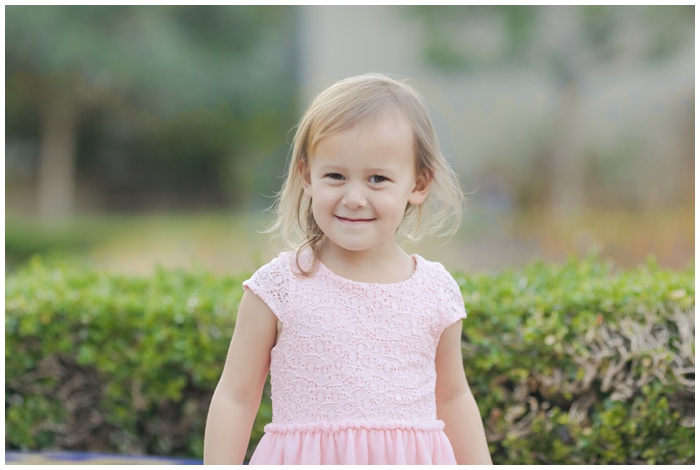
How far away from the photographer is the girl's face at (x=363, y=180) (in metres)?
1.91

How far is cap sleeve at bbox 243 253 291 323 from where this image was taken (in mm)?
1965

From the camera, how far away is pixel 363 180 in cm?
192

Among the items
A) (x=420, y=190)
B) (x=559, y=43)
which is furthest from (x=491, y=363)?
(x=559, y=43)

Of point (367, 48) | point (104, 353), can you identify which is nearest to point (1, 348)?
point (104, 353)

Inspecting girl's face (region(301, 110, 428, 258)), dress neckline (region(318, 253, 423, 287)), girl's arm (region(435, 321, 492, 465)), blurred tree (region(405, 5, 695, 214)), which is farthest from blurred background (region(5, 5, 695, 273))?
girl's face (region(301, 110, 428, 258))

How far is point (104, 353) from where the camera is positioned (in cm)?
342

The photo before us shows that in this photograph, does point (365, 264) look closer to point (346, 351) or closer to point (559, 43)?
point (346, 351)

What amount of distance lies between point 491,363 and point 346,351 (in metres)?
1.16

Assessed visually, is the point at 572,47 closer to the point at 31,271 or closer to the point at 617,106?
the point at 617,106

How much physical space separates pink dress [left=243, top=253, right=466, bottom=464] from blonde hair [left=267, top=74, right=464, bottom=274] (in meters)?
0.11

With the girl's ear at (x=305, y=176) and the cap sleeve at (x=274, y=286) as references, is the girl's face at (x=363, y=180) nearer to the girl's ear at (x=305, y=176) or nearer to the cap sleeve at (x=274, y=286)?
the girl's ear at (x=305, y=176)

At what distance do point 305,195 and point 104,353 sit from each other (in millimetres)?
1656

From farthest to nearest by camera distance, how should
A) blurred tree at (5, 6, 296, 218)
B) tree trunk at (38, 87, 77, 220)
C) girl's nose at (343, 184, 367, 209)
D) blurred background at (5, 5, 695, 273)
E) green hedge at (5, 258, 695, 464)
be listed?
tree trunk at (38, 87, 77, 220) < blurred tree at (5, 6, 296, 218) < blurred background at (5, 5, 695, 273) < green hedge at (5, 258, 695, 464) < girl's nose at (343, 184, 367, 209)

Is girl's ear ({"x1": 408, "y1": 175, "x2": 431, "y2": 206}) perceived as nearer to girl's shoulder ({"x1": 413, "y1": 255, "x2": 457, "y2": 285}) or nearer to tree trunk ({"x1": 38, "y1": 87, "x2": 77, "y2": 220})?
girl's shoulder ({"x1": 413, "y1": 255, "x2": 457, "y2": 285})
